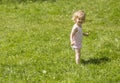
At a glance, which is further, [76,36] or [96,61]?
[96,61]

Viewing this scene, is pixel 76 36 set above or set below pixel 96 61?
above

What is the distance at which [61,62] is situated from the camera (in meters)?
10.8

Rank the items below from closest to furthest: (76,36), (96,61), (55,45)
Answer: (76,36), (96,61), (55,45)

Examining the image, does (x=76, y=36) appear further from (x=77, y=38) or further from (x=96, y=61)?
(x=96, y=61)

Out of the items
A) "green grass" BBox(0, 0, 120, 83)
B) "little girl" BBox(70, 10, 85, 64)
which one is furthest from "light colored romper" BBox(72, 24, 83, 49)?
"green grass" BBox(0, 0, 120, 83)

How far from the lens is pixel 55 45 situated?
12539 millimetres

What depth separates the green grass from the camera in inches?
387

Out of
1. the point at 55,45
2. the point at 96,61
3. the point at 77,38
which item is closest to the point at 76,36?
the point at 77,38

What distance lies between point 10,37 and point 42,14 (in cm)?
500

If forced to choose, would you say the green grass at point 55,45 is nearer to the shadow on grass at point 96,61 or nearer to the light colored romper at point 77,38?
the shadow on grass at point 96,61

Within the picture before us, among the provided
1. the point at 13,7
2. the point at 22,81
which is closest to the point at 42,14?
the point at 13,7

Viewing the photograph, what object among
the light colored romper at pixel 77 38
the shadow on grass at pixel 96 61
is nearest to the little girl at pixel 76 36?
the light colored romper at pixel 77 38

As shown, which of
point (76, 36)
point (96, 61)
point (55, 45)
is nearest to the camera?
point (76, 36)

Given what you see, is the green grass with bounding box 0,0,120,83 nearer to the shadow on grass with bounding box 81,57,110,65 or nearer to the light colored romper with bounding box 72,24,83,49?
the shadow on grass with bounding box 81,57,110,65
